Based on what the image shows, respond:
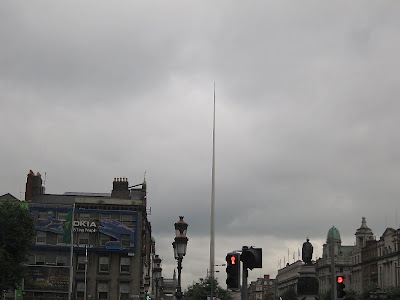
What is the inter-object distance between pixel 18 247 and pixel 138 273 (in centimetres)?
2389

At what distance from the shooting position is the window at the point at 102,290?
3482 inches

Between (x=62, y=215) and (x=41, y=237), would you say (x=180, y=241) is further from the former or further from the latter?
(x=41, y=237)

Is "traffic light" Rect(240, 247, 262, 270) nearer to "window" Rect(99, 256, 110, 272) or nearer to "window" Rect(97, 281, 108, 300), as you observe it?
"window" Rect(97, 281, 108, 300)

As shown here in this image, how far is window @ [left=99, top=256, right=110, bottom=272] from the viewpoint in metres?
89.7

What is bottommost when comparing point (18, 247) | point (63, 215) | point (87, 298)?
point (87, 298)

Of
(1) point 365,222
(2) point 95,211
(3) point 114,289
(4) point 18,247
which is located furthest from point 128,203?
(1) point 365,222

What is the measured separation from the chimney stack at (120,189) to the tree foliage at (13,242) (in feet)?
90.6

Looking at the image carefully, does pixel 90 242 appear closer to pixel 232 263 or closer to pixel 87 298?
pixel 87 298

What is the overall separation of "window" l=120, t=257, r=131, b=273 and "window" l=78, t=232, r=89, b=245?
19.2 feet

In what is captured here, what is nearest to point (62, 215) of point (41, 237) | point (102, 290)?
point (41, 237)

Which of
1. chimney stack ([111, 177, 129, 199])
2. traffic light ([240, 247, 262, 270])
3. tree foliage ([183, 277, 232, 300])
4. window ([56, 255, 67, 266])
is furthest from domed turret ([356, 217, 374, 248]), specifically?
traffic light ([240, 247, 262, 270])

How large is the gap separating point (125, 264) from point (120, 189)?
13504 mm

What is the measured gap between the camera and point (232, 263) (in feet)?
53.0

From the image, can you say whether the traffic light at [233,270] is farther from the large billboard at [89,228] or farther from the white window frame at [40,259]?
the white window frame at [40,259]
